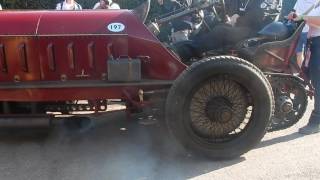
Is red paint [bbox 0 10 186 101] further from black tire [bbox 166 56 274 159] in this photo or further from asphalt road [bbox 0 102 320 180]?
asphalt road [bbox 0 102 320 180]

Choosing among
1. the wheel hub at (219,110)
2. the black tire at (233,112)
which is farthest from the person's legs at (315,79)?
the wheel hub at (219,110)

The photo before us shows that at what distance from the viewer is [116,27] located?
472 centimetres

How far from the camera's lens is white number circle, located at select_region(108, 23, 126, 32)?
15.5 ft

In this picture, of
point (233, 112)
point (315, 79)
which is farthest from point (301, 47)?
point (233, 112)

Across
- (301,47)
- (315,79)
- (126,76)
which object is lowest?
(315,79)

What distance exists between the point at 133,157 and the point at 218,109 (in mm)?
981

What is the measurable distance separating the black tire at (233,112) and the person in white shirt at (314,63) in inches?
45.3

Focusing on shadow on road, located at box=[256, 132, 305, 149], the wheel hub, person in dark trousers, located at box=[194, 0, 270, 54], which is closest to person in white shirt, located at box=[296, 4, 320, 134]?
shadow on road, located at box=[256, 132, 305, 149]

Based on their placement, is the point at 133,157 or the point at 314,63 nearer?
the point at 133,157

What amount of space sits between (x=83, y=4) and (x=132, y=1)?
1090mm

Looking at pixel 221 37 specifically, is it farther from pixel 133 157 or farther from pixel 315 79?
pixel 133 157

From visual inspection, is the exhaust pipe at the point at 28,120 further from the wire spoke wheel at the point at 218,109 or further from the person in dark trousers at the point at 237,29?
the person in dark trousers at the point at 237,29

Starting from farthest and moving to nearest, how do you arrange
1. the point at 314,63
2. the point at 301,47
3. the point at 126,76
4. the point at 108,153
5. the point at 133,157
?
1. the point at 301,47
2. the point at 314,63
3. the point at 108,153
4. the point at 133,157
5. the point at 126,76

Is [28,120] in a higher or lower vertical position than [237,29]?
lower
